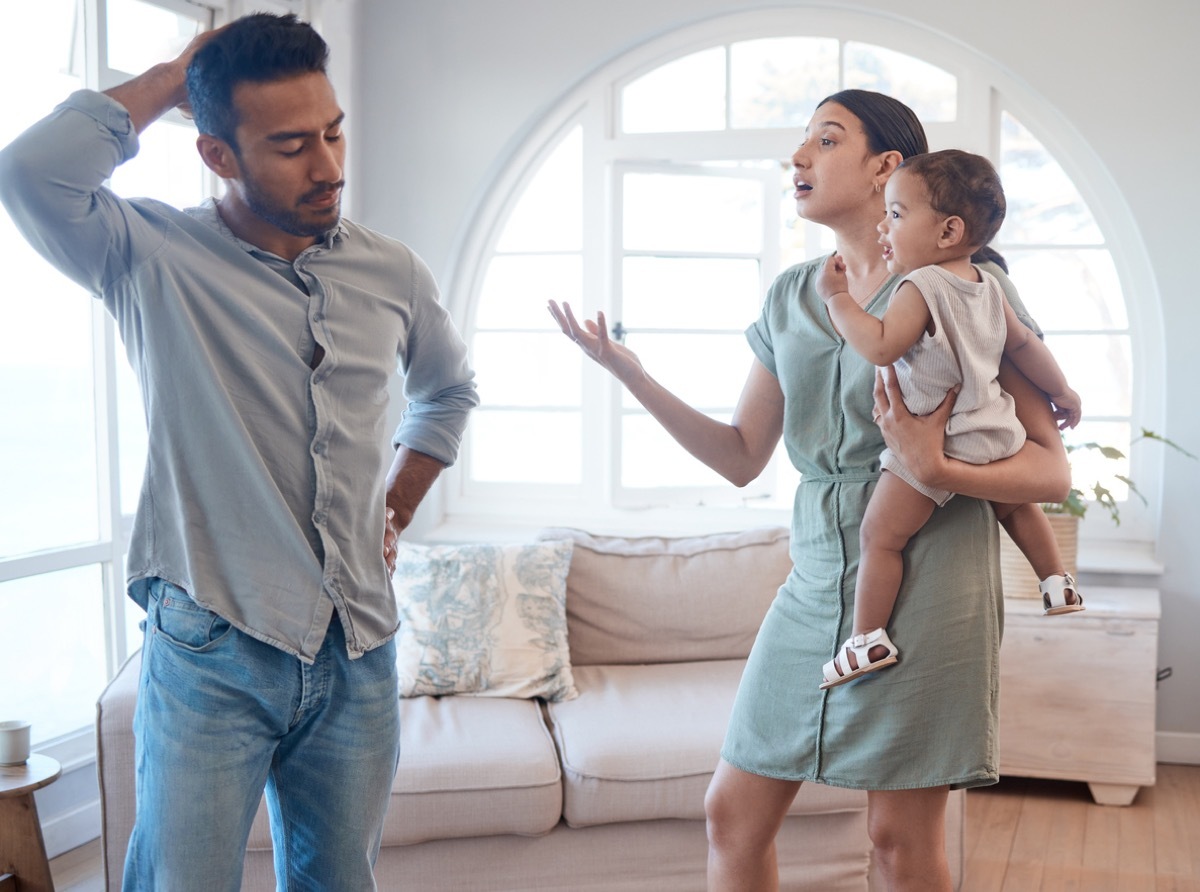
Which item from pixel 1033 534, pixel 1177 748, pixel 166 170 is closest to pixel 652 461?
pixel 166 170

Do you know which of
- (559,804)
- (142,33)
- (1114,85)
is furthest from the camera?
(1114,85)

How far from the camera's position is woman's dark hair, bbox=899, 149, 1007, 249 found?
160 centimetres

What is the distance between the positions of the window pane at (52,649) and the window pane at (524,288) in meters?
1.80

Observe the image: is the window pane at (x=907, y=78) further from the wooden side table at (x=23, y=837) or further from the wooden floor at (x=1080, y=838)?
the wooden side table at (x=23, y=837)

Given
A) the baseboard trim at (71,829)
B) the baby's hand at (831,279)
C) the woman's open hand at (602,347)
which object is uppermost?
the baby's hand at (831,279)

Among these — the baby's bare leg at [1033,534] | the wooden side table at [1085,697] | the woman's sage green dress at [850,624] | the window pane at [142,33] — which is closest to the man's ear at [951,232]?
the woman's sage green dress at [850,624]

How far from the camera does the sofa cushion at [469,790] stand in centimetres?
256

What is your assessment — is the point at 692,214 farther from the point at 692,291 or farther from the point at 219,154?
the point at 219,154

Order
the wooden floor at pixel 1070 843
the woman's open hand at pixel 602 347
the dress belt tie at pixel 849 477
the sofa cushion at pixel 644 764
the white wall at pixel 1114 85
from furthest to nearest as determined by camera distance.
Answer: the white wall at pixel 1114 85 < the wooden floor at pixel 1070 843 < the sofa cushion at pixel 644 764 < the woman's open hand at pixel 602 347 < the dress belt tie at pixel 849 477

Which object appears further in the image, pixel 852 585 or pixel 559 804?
pixel 559 804

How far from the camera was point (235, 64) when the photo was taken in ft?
4.68

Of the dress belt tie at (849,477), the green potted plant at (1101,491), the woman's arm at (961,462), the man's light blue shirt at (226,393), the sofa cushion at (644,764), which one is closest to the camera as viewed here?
the man's light blue shirt at (226,393)

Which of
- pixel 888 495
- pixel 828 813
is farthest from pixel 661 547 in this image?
pixel 888 495

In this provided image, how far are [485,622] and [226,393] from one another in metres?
1.79
